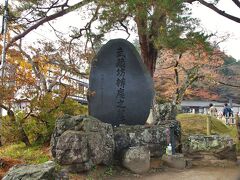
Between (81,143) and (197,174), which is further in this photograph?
(197,174)

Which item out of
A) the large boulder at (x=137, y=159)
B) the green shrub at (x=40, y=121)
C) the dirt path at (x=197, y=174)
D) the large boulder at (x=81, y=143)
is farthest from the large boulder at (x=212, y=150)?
the green shrub at (x=40, y=121)

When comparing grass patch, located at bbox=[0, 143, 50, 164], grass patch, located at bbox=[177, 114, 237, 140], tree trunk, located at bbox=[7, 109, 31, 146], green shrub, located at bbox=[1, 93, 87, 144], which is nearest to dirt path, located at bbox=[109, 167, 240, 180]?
grass patch, located at bbox=[0, 143, 50, 164]

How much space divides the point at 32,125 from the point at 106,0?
5.27 metres

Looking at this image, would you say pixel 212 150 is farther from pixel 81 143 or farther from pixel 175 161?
pixel 81 143

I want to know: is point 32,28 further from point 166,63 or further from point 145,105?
point 166,63

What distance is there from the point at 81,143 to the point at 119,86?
14.0 feet

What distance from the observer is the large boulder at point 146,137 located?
30.1 feet

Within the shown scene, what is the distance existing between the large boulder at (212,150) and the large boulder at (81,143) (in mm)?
2803

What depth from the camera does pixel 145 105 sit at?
11477 millimetres

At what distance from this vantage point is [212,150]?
9.84 meters

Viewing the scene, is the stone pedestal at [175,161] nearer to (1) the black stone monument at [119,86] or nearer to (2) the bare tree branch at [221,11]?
(1) the black stone monument at [119,86]

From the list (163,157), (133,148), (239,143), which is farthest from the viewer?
(239,143)

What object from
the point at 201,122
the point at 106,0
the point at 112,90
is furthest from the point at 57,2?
the point at 201,122

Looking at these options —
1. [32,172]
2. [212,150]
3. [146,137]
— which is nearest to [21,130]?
[146,137]
